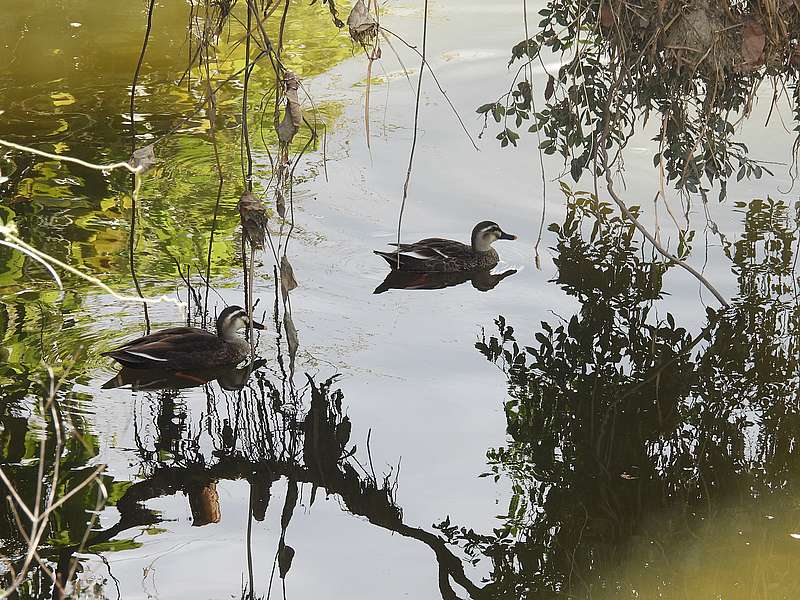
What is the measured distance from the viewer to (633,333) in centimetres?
648

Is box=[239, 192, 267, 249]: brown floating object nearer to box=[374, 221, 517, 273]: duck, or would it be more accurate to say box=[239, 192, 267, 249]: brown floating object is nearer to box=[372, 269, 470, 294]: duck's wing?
box=[372, 269, 470, 294]: duck's wing

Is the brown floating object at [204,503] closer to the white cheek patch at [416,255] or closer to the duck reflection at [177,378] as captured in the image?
the duck reflection at [177,378]

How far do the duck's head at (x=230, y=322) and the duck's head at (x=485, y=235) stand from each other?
68.0 inches

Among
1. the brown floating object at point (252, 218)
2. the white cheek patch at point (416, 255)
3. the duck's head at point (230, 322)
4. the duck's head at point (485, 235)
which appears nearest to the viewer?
the brown floating object at point (252, 218)

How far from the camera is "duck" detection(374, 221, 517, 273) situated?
7.34 meters

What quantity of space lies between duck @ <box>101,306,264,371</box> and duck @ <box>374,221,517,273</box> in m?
1.25

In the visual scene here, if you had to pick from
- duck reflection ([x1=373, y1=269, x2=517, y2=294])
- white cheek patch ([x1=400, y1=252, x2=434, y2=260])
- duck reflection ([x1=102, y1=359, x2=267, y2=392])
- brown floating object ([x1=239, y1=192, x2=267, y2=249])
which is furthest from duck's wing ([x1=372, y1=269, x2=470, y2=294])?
brown floating object ([x1=239, y1=192, x2=267, y2=249])

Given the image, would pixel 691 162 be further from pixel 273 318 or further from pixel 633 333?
pixel 273 318

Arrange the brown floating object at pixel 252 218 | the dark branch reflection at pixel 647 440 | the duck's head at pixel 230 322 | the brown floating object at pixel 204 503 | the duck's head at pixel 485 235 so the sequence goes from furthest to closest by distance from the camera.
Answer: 1. the duck's head at pixel 485 235
2. the duck's head at pixel 230 322
3. the brown floating object at pixel 204 503
4. the dark branch reflection at pixel 647 440
5. the brown floating object at pixel 252 218

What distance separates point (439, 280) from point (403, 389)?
1.66 meters

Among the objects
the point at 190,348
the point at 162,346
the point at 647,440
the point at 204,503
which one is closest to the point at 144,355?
the point at 162,346

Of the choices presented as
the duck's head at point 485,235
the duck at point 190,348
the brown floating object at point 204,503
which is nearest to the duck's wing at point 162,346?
the duck at point 190,348

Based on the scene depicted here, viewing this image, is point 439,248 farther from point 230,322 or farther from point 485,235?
point 230,322

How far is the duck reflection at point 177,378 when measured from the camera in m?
6.09
